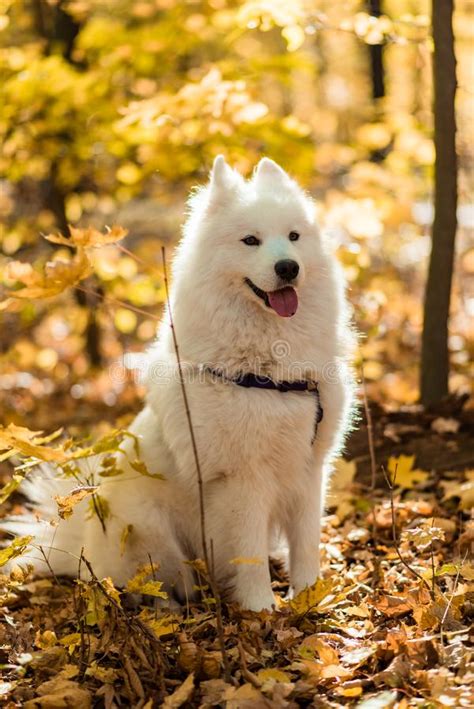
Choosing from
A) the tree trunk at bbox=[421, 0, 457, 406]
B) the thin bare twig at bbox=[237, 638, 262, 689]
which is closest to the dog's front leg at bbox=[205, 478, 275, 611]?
the thin bare twig at bbox=[237, 638, 262, 689]

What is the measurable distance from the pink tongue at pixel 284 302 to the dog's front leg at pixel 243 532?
75cm

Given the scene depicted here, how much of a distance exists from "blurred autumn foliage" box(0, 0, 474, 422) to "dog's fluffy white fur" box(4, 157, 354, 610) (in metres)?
0.68

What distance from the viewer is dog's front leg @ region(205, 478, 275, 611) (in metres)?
3.24

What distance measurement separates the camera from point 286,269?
3.08 m

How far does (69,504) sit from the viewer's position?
2.85m

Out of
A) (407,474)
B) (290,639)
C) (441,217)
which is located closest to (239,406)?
(290,639)

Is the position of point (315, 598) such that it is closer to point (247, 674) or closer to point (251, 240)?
point (247, 674)

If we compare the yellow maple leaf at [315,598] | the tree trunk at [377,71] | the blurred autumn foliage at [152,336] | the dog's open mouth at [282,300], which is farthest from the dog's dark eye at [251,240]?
the tree trunk at [377,71]

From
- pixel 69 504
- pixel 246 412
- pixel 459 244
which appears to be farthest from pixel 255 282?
pixel 459 244

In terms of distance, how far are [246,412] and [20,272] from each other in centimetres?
105

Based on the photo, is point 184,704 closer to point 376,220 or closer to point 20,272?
point 20,272

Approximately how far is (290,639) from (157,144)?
163 inches

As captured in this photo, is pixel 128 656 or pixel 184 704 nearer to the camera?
pixel 184 704

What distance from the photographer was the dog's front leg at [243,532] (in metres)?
3.24
